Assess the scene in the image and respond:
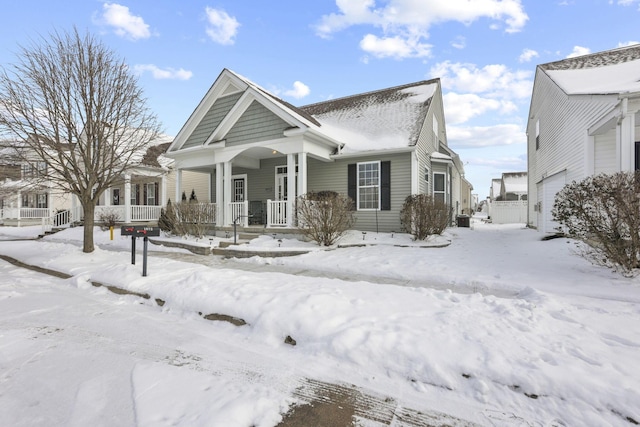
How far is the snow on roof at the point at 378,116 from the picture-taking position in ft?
37.8

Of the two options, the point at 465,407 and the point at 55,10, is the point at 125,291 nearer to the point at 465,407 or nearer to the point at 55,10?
the point at 465,407

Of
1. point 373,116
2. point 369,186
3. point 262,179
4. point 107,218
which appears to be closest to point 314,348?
point 369,186

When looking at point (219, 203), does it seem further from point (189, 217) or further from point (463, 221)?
point (463, 221)

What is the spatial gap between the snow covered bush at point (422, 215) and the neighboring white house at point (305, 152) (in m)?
1.18

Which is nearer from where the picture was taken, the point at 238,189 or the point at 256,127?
the point at 256,127

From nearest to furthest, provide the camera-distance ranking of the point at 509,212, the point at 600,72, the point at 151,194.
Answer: the point at 600,72 → the point at 151,194 → the point at 509,212

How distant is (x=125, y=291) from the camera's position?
16.9 ft

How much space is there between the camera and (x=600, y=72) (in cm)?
956

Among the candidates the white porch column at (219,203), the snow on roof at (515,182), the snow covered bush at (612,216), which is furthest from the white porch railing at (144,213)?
the snow on roof at (515,182)

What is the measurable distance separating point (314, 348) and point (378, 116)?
12.3 meters

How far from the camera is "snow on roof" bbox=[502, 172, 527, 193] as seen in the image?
34.6 m

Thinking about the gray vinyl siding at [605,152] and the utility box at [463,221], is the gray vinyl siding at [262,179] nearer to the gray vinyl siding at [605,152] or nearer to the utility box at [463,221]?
the utility box at [463,221]

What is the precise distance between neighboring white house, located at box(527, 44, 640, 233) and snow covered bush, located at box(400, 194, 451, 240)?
3.99 m

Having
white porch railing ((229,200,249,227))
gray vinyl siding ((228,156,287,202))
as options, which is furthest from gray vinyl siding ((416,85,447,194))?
white porch railing ((229,200,249,227))
